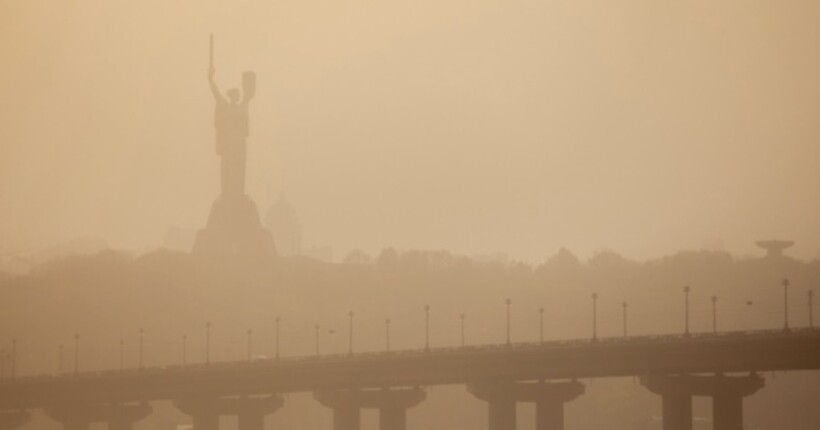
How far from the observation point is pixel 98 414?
164m

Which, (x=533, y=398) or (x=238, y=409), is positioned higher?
(x=533, y=398)

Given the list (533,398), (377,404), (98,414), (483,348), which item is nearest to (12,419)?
(98,414)

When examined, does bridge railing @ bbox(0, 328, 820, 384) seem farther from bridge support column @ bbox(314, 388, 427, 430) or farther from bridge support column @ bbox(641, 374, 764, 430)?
bridge support column @ bbox(641, 374, 764, 430)

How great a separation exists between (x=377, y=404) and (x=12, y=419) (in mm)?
32122

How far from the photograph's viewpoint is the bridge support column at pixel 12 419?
168 meters

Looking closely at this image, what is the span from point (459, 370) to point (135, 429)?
2103 inches

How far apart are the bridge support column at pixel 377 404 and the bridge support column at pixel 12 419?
28.5m

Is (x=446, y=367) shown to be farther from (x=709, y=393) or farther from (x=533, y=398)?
(x=709, y=393)

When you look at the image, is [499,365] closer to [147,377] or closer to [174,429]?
[147,377]

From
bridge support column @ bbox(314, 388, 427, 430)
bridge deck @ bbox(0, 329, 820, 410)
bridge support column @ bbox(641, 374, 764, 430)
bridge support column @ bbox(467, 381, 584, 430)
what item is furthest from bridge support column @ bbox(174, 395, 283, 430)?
bridge support column @ bbox(641, 374, 764, 430)

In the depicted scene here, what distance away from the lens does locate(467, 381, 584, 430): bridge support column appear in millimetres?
144000

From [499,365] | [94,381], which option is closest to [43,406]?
[94,381]

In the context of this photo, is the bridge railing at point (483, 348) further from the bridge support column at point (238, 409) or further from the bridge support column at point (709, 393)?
the bridge support column at point (709, 393)

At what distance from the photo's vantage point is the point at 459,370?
146250 millimetres
